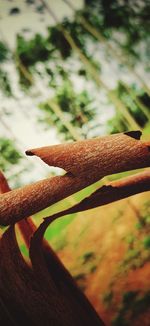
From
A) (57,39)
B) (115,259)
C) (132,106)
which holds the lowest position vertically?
(115,259)

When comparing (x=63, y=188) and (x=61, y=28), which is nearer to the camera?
(x=63, y=188)

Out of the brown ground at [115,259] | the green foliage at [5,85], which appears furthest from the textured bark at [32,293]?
the green foliage at [5,85]

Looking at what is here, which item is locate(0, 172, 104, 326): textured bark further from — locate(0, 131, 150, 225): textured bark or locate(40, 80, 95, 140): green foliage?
locate(40, 80, 95, 140): green foliage

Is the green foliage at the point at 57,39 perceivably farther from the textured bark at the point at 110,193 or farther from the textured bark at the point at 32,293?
the textured bark at the point at 110,193

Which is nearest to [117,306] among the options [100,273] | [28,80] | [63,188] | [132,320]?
[132,320]

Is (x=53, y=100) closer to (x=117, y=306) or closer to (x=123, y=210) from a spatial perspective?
(x=123, y=210)

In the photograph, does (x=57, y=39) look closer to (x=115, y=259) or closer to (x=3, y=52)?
(x=3, y=52)

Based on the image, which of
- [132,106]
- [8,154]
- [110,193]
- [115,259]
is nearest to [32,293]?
[110,193]
